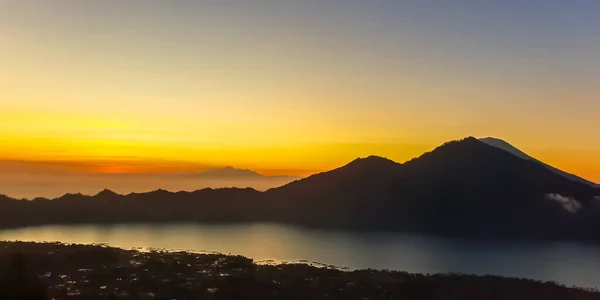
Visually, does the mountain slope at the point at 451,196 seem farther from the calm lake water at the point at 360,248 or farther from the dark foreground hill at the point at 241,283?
the dark foreground hill at the point at 241,283

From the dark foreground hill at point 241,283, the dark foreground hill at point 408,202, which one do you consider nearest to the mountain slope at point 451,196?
the dark foreground hill at point 408,202

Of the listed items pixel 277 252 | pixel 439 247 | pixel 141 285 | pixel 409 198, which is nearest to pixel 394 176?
pixel 409 198

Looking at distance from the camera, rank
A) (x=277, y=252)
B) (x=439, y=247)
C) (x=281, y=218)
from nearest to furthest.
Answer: (x=277, y=252) → (x=439, y=247) → (x=281, y=218)

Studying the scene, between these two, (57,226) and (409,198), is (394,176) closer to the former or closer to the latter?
(409,198)

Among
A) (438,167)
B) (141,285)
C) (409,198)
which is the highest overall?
(438,167)

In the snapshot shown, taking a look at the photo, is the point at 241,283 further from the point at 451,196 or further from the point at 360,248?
the point at 451,196

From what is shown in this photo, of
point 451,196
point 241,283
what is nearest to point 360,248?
point 241,283
